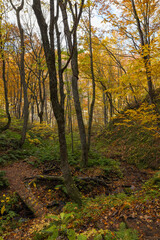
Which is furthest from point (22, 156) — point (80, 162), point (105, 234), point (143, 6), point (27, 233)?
point (143, 6)

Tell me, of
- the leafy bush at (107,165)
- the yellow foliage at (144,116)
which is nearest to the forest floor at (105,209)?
the leafy bush at (107,165)

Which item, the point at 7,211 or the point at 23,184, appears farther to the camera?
the point at 23,184

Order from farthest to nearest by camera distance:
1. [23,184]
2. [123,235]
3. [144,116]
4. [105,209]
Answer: [144,116] < [23,184] < [105,209] < [123,235]

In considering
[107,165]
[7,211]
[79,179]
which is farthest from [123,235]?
[107,165]

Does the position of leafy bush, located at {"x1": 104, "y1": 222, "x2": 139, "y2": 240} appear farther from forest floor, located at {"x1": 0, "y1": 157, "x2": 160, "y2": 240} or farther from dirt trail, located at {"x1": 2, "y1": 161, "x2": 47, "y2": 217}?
dirt trail, located at {"x1": 2, "y1": 161, "x2": 47, "y2": 217}

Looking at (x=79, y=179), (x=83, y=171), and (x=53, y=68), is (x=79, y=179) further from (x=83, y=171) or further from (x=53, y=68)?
(x=53, y=68)

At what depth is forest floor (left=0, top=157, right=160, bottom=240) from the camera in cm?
296

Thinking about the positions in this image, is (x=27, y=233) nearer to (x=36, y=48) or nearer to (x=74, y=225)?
(x=74, y=225)

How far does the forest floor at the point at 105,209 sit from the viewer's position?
2957 mm

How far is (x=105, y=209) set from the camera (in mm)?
3742

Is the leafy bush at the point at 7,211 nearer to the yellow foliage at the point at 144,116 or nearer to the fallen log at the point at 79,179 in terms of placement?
the fallen log at the point at 79,179

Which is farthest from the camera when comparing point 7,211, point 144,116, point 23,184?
point 144,116

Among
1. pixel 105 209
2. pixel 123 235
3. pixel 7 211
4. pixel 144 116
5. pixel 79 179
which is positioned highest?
pixel 144 116

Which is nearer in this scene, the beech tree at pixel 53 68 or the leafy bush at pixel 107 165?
the beech tree at pixel 53 68
